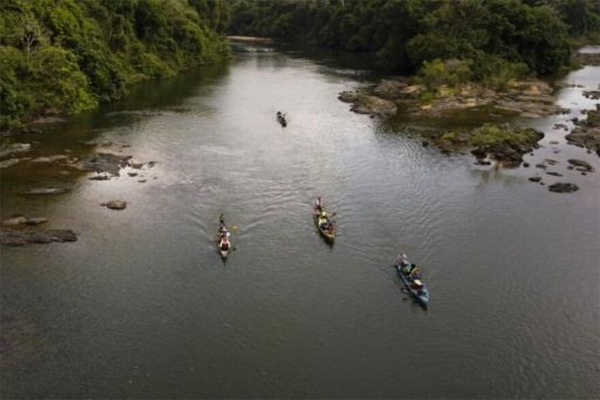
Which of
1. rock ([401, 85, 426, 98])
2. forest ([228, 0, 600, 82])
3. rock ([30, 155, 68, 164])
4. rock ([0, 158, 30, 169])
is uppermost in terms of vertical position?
forest ([228, 0, 600, 82])

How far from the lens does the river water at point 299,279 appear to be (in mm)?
28609

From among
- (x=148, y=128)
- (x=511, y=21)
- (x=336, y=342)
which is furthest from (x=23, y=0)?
(x=511, y=21)

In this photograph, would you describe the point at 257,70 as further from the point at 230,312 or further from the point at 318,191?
the point at 230,312

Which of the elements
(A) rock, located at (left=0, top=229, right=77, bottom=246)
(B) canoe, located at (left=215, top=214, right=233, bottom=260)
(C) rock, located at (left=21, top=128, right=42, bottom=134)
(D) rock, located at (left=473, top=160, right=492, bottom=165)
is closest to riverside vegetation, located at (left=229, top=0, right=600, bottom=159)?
(D) rock, located at (left=473, top=160, right=492, bottom=165)

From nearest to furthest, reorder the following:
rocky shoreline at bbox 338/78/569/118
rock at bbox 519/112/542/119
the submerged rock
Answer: the submerged rock → rock at bbox 519/112/542/119 → rocky shoreline at bbox 338/78/569/118

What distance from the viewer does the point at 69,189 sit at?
159 feet

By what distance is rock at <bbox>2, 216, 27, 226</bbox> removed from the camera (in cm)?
4188

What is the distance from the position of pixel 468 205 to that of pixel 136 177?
2652 centimetres

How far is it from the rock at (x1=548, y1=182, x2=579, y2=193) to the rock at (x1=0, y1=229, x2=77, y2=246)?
37.3 metres

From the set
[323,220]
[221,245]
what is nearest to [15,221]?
[221,245]

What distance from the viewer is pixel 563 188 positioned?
2052 inches

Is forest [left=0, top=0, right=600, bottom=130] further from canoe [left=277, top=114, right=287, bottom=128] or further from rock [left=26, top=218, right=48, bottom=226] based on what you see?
rock [left=26, top=218, right=48, bottom=226]

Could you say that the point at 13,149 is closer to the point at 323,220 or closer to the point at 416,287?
the point at 323,220

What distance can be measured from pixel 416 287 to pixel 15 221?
26.7m
